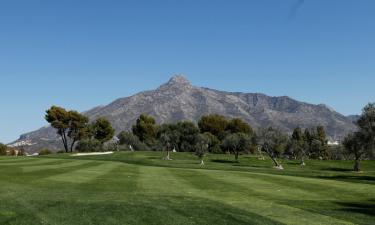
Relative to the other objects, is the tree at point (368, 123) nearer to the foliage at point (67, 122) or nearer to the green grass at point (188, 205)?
the green grass at point (188, 205)

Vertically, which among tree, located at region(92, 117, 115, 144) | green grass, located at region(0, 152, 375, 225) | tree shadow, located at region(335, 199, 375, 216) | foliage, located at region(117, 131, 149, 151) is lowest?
tree shadow, located at region(335, 199, 375, 216)

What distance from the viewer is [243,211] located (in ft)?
72.5

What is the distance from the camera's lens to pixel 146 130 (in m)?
174

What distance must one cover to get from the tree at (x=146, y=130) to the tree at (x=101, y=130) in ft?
52.6

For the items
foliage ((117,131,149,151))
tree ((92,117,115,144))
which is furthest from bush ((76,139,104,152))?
foliage ((117,131,149,151))

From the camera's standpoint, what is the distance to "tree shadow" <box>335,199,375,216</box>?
23.9 metres

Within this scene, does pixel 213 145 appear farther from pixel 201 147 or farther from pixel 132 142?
pixel 201 147

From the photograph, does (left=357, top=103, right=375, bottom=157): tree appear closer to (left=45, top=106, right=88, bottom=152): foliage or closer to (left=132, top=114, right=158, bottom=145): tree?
(left=45, top=106, right=88, bottom=152): foliage

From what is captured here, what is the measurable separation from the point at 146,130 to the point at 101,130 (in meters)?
19.6

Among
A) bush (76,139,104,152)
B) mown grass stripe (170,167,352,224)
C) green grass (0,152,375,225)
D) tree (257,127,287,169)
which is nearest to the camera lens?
green grass (0,152,375,225)

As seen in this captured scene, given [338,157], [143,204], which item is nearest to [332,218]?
[143,204]

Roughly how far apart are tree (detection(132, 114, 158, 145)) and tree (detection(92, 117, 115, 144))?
16037 mm

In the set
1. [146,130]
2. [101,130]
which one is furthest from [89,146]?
[146,130]

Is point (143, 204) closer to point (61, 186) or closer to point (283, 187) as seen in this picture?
point (61, 186)
